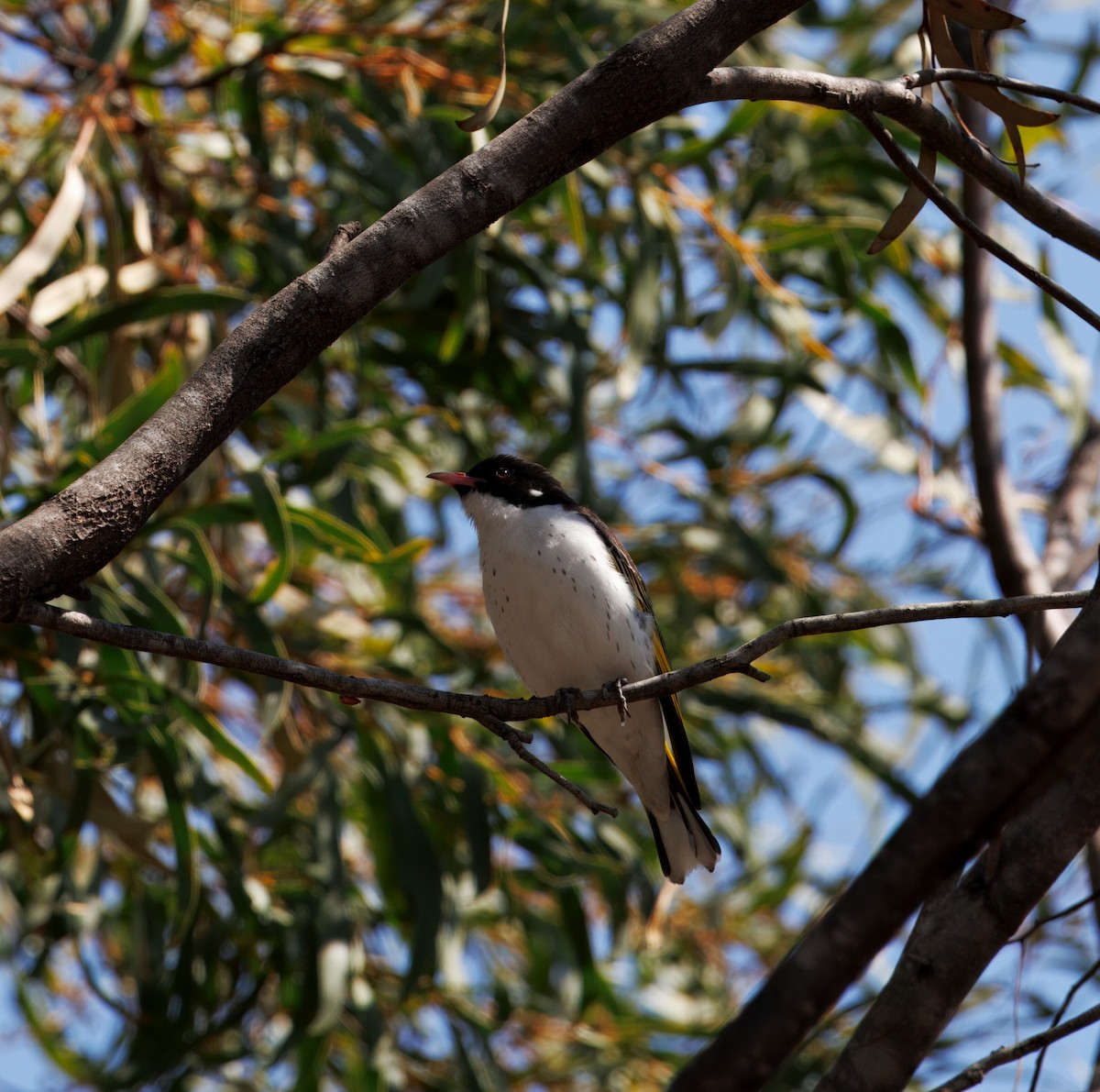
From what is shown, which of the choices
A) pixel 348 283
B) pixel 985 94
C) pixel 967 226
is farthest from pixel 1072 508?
pixel 348 283

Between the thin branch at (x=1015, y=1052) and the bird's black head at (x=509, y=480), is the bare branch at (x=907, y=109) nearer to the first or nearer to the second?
the thin branch at (x=1015, y=1052)

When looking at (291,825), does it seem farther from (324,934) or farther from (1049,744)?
(1049,744)

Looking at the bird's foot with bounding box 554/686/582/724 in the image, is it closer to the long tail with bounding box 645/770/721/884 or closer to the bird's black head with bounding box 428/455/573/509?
the long tail with bounding box 645/770/721/884

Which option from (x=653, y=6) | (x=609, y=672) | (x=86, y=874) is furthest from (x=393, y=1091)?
(x=653, y=6)

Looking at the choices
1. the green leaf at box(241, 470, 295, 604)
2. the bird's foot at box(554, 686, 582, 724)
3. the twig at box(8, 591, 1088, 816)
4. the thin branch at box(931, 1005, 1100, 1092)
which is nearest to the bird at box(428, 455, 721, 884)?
the bird's foot at box(554, 686, 582, 724)

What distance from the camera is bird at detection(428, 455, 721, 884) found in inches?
161

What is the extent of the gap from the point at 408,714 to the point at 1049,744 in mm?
3956

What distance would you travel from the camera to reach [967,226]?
211 cm

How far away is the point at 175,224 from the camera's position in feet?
17.2

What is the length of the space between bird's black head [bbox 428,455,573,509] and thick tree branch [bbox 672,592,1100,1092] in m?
3.47

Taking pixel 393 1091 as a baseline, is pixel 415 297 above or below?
above

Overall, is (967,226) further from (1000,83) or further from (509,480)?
(509,480)

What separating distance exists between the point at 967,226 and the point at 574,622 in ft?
7.10

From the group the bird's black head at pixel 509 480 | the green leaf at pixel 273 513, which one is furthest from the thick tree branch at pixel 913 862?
the bird's black head at pixel 509 480
